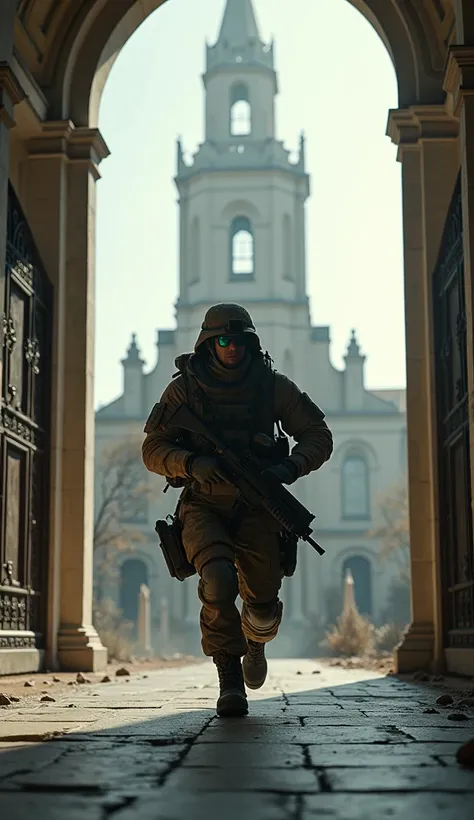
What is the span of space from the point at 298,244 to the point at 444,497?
4293cm

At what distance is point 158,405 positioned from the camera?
21.8 feet

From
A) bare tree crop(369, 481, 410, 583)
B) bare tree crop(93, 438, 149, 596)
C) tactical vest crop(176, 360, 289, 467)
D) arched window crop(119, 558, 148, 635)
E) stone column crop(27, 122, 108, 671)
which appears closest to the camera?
tactical vest crop(176, 360, 289, 467)

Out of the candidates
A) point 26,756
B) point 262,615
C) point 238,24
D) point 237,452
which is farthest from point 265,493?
point 238,24

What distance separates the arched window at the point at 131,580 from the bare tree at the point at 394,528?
9900 millimetres

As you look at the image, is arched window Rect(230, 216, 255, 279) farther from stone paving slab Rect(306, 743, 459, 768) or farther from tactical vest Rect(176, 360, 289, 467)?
stone paving slab Rect(306, 743, 459, 768)

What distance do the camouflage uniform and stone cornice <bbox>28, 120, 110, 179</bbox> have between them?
636 cm

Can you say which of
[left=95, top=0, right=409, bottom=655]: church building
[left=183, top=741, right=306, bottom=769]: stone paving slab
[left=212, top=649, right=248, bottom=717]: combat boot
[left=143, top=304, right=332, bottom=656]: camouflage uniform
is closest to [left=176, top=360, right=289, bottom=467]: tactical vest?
[left=143, top=304, right=332, bottom=656]: camouflage uniform

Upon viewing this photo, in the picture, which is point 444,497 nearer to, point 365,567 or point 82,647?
point 82,647

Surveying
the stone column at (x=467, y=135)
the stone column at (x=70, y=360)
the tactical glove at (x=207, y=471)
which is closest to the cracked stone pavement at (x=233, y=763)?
the tactical glove at (x=207, y=471)

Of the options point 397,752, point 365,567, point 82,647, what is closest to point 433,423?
point 82,647

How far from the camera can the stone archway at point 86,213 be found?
1160 cm

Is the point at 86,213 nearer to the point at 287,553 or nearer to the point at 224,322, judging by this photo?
the point at 224,322

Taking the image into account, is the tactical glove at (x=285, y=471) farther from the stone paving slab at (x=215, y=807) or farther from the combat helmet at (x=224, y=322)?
the stone paving slab at (x=215, y=807)

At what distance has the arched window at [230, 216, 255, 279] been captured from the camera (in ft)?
173
